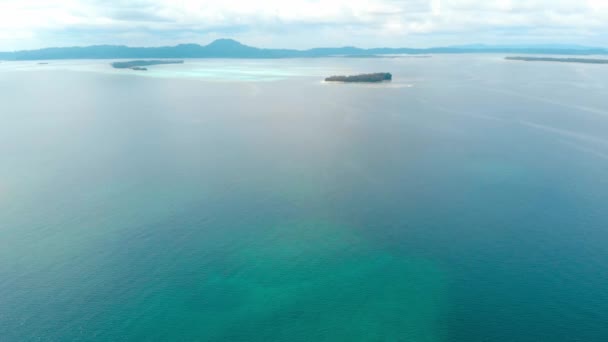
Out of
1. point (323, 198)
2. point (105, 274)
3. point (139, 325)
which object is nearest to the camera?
point (139, 325)

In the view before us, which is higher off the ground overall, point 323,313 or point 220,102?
point 220,102

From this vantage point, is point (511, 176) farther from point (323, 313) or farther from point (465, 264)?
point (323, 313)

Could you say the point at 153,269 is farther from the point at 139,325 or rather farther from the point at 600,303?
the point at 600,303

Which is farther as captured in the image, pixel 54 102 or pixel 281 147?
pixel 54 102

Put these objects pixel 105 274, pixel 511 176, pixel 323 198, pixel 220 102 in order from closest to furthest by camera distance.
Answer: pixel 105 274, pixel 323 198, pixel 511 176, pixel 220 102

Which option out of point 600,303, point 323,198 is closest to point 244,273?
point 323,198

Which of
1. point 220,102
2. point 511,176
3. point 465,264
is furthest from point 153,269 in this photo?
point 220,102
